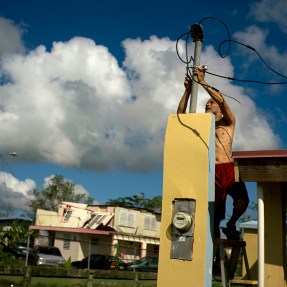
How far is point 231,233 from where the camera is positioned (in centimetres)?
487

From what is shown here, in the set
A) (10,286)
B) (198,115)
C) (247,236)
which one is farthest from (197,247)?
(10,286)

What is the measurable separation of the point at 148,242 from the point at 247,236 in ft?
115

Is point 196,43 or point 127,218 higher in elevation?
point 127,218

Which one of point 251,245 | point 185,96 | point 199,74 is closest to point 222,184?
point 185,96

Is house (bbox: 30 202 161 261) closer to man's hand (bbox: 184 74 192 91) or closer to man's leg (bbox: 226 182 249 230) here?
man's leg (bbox: 226 182 249 230)

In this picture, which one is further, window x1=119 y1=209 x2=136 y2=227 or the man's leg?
window x1=119 y1=209 x2=136 y2=227

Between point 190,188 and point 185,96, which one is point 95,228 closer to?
point 185,96

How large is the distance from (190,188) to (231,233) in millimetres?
836

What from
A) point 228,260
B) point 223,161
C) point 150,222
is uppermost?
point 150,222

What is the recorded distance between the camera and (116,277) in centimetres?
1107

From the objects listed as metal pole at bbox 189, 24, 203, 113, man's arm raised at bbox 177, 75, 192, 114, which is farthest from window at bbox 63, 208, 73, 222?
metal pole at bbox 189, 24, 203, 113

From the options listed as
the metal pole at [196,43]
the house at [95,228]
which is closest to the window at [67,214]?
the house at [95,228]

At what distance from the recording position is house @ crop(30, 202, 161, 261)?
37656mm

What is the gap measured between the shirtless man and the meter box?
1.36ft
